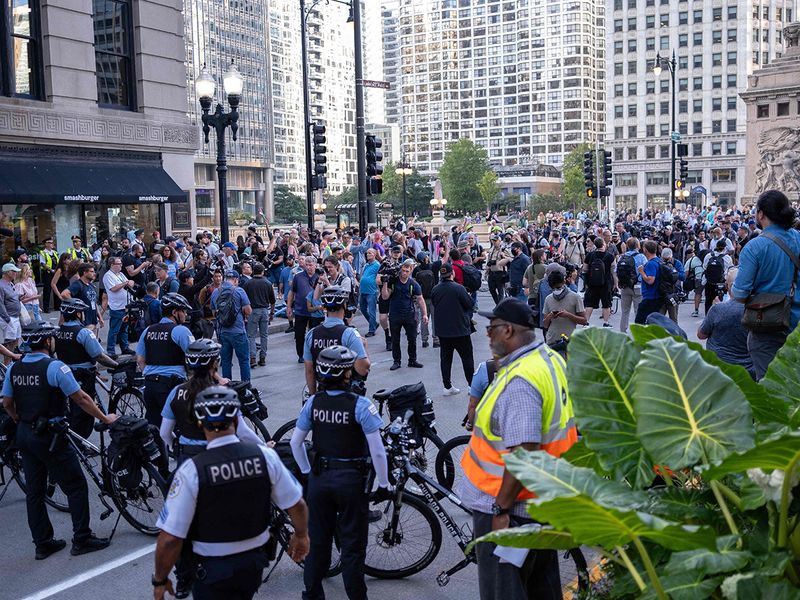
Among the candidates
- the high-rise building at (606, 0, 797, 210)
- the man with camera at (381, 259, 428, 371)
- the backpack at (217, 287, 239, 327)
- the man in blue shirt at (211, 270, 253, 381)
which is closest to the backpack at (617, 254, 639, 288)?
the man with camera at (381, 259, 428, 371)

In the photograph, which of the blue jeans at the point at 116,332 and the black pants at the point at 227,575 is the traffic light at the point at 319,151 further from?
the black pants at the point at 227,575

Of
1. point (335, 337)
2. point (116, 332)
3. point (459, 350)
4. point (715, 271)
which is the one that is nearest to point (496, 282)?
point (715, 271)

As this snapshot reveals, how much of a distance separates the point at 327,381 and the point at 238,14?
438 ft

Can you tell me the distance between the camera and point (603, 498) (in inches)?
70.4

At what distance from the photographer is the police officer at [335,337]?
839 centimetres

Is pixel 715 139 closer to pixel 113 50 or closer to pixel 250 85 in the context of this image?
pixel 250 85

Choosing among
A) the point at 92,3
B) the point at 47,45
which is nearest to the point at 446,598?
the point at 47,45

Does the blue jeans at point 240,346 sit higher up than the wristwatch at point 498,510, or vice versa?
the wristwatch at point 498,510

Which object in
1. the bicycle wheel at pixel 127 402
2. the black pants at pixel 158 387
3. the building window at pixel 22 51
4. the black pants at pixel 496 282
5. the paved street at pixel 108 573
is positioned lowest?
the paved street at pixel 108 573

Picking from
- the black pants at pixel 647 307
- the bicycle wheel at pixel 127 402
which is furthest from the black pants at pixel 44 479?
the black pants at pixel 647 307

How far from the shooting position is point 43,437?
722cm

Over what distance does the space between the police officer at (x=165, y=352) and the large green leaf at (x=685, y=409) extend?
7151mm

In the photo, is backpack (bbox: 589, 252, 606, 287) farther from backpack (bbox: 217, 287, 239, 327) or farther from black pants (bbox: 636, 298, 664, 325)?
backpack (bbox: 217, 287, 239, 327)

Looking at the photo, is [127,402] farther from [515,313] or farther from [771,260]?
[771,260]
